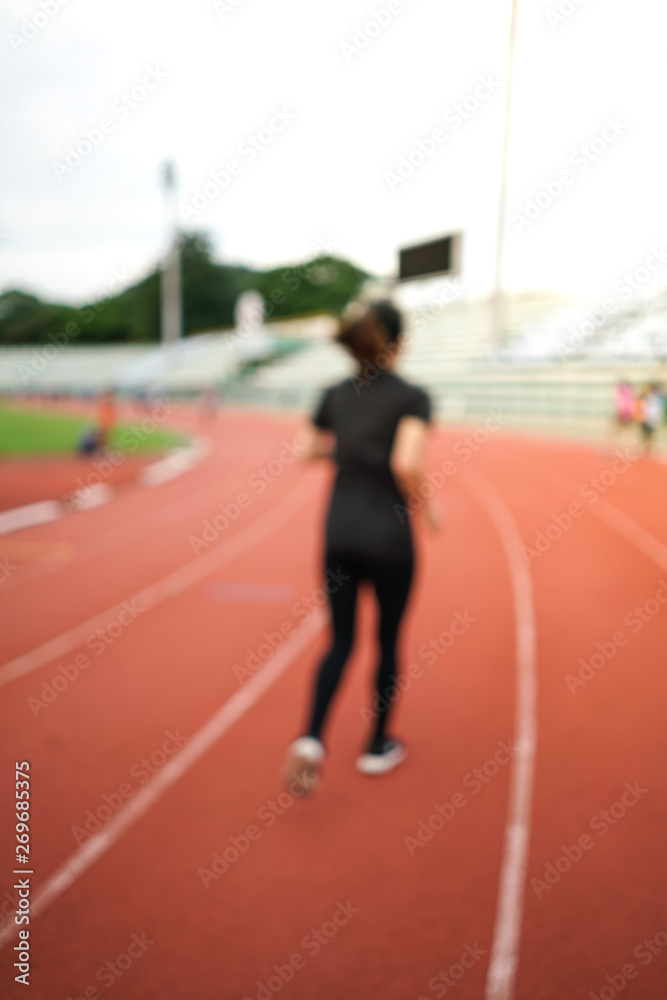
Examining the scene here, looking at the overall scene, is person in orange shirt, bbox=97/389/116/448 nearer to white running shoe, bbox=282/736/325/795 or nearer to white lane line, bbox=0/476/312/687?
white lane line, bbox=0/476/312/687

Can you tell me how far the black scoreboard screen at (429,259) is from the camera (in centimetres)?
3572

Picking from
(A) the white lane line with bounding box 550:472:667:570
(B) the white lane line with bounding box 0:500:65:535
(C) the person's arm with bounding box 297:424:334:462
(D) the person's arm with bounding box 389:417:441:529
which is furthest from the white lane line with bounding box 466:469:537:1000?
(B) the white lane line with bounding box 0:500:65:535

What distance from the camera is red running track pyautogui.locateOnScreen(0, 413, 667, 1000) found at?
7.43 ft

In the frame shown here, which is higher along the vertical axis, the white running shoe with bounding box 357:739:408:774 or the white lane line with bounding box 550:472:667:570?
the white running shoe with bounding box 357:739:408:774

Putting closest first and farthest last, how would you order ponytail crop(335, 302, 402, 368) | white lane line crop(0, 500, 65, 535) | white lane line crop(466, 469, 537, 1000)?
white lane line crop(466, 469, 537, 1000), ponytail crop(335, 302, 402, 368), white lane line crop(0, 500, 65, 535)

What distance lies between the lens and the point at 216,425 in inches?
1184

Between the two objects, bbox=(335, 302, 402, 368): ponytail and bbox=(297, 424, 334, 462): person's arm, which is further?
bbox=(297, 424, 334, 462): person's arm

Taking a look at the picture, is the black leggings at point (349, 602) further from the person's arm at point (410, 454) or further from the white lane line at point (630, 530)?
the white lane line at point (630, 530)

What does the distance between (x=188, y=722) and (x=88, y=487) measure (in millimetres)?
8781

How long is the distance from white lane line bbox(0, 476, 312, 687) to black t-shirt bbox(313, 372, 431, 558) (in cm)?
269

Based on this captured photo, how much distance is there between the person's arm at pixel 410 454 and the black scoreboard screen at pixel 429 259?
115 feet

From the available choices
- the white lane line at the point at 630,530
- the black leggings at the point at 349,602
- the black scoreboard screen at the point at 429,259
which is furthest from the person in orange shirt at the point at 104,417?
the black scoreboard screen at the point at 429,259

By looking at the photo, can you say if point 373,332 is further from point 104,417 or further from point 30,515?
point 104,417

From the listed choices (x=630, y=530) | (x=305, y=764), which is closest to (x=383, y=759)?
(x=305, y=764)
